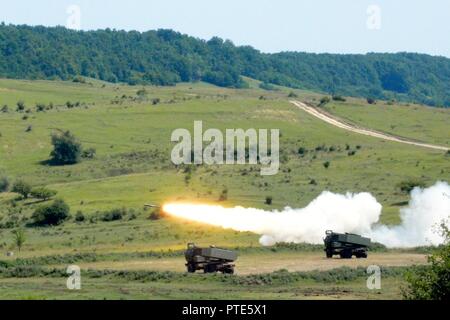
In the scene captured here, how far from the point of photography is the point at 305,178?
409ft

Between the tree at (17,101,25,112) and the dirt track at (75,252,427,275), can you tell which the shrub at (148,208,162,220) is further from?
the tree at (17,101,25,112)

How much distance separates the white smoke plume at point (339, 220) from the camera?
90000mm

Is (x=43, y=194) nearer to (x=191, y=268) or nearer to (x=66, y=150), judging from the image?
(x=66, y=150)

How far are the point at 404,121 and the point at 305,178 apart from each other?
59.1 m

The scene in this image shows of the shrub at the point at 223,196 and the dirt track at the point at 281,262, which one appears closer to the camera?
the dirt track at the point at 281,262

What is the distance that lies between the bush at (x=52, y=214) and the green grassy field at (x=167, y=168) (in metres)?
2.05

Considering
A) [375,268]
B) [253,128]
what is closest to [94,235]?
[375,268]

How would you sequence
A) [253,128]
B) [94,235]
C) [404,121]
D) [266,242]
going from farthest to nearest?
[404,121]
[253,128]
[94,235]
[266,242]

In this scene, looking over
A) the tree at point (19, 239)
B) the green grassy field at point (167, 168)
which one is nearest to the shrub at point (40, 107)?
the green grassy field at point (167, 168)

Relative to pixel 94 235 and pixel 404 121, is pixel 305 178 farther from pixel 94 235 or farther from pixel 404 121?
pixel 404 121

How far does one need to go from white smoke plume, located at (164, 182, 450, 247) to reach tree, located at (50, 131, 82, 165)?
54254 millimetres

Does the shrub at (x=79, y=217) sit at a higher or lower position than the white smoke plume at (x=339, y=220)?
lower

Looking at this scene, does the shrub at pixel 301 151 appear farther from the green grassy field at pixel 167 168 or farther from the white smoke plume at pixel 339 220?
the white smoke plume at pixel 339 220

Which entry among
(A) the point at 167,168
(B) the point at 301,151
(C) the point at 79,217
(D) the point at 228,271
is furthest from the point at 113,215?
(B) the point at 301,151
